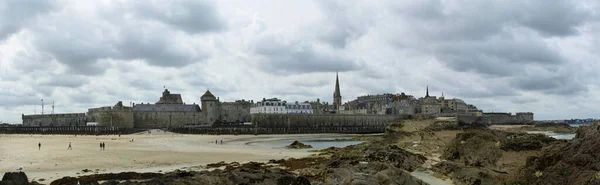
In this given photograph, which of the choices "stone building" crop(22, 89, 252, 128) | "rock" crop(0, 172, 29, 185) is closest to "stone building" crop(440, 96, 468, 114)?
"stone building" crop(22, 89, 252, 128)

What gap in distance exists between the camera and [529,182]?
10.5m

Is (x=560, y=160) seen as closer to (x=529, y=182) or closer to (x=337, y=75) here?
(x=529, y=182)

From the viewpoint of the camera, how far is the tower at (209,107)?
88.6 metres

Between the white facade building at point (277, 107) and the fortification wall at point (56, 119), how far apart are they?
40.6 metres

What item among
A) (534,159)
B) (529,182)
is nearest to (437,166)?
(534,159)

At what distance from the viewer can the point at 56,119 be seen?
97000 mm

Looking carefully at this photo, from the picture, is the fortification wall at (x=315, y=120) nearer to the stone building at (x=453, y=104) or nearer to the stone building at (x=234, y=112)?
the stone building at (x=234, y=112)

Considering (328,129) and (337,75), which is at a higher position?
(337,75)

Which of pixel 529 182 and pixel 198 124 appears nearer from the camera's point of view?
pixel 529 182

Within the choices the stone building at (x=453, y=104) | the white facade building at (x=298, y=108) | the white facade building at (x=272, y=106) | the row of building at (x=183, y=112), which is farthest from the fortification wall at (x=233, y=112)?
the stone building at (x=453, y=104)

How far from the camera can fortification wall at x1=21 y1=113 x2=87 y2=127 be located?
301 ft

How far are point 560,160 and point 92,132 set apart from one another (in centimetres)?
7069

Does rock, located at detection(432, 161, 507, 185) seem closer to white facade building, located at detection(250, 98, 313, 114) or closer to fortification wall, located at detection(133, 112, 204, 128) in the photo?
fortification wall, located at detection(133, 112, 204, 128)

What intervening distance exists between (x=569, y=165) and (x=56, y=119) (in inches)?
4159
